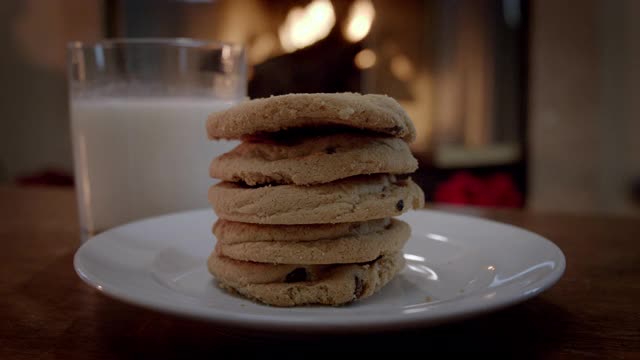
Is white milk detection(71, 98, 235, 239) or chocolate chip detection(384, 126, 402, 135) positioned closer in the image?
chocolate chip detection(384, 126, 402, 135)

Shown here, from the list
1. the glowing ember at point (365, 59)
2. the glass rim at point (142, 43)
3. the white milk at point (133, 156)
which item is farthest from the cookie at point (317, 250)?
the glowing ember at point (365, 59)

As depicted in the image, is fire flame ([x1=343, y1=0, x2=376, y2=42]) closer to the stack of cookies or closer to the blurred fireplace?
the blurred fireplace

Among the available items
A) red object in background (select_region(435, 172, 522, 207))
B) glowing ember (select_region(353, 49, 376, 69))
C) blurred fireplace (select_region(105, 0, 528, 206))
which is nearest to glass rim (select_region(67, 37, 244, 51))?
red object in background (select_region(435, 172, 522, 207))

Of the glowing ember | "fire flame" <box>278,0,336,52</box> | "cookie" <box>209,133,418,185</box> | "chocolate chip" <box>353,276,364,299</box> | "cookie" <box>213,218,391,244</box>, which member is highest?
"fire flame" <box>278,0,336,52</box>

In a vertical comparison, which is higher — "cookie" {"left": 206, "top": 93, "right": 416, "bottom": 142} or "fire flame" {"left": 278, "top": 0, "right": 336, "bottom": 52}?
"fire flame" {"left": 278, "top": 0, "right": 336, "bottom": 52}

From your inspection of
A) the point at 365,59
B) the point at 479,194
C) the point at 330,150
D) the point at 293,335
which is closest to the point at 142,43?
the point at 330,150
